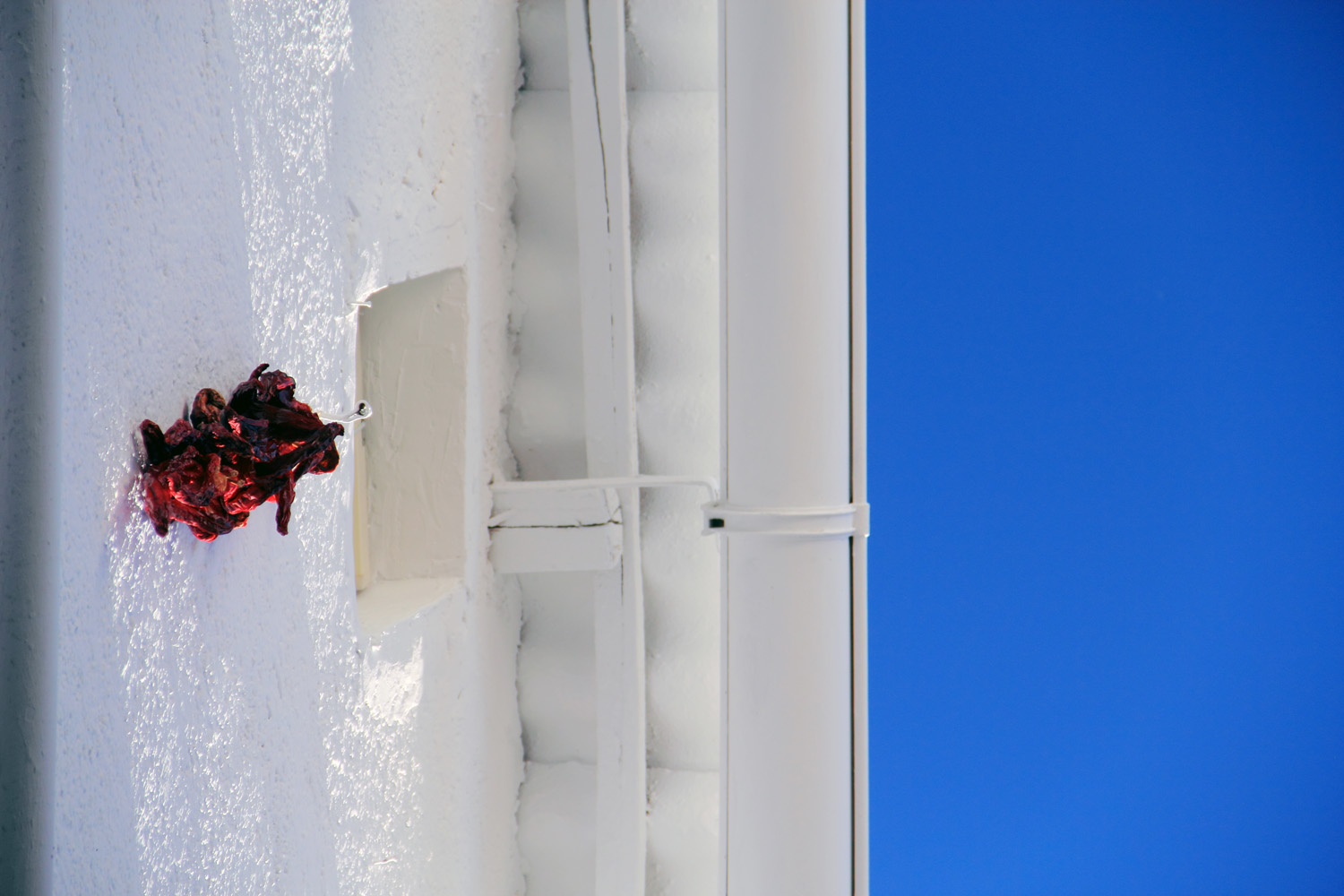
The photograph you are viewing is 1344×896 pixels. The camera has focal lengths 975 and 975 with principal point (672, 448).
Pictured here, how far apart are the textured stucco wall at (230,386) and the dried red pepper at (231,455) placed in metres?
0.02

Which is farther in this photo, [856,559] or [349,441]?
[856,559]

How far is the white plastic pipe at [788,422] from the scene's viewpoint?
0.92 meters

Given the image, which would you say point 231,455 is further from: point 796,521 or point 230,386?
point 796,521

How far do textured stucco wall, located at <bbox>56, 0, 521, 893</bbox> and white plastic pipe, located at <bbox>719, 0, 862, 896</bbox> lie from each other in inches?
12.7

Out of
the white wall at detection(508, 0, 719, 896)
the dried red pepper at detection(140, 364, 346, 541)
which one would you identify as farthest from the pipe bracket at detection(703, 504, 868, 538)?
the dried red pepper at detection(140, 364, 346, 541)

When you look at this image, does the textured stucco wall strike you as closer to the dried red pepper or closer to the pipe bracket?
the dried red pepper

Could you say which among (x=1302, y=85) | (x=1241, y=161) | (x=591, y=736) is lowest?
(x=591, y=736)

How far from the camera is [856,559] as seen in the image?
969 millimetres

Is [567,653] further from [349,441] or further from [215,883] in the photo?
[215,883]

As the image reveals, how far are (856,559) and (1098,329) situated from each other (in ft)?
1.76

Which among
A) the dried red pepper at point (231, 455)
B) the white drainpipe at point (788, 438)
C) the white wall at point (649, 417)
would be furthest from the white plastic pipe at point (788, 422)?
the dried red pepper at point (231, 455)

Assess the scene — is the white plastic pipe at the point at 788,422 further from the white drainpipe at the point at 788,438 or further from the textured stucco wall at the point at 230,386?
the textured stucco wall at the point at 230,386

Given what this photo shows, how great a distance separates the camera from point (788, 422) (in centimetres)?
93

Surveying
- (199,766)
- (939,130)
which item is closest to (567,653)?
(199,766)
